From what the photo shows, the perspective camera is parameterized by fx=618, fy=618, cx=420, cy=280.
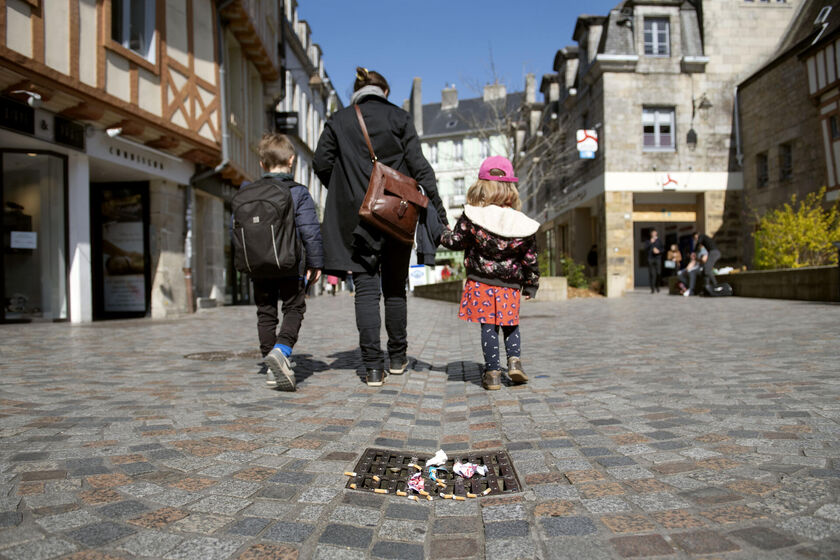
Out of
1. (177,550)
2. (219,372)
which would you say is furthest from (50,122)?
(177,550)

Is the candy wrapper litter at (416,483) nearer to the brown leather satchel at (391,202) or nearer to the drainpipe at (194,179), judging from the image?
the brown leather satchel at (391,202)

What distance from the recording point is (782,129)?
65.9ft

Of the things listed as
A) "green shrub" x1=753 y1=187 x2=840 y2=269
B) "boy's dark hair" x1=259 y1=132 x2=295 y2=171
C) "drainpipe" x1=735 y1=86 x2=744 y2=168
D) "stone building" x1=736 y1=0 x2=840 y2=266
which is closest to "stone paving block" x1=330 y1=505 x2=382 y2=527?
"boy's dark hair" x1=259 y1=132 x2=295 y2=171

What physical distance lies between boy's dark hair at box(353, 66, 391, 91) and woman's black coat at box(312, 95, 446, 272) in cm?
16

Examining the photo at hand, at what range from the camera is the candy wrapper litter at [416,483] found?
219 centimetres

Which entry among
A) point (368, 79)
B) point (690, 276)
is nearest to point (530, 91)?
point (690, 276)

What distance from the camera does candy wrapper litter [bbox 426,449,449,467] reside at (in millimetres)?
2418

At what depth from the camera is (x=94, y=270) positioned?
1275cm

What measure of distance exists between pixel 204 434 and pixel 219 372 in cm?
193

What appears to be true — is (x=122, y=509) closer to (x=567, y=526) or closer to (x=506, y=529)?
(x=506, y=529)

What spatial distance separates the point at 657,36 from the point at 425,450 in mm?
23530

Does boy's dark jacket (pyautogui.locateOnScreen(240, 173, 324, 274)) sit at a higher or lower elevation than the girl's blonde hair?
lower

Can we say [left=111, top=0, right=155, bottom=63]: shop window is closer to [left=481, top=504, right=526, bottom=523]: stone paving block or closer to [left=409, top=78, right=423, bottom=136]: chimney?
[left=481, top=504, right=526, bottom=523]: stone paving block

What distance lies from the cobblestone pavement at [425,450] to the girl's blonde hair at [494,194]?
4.01ft
